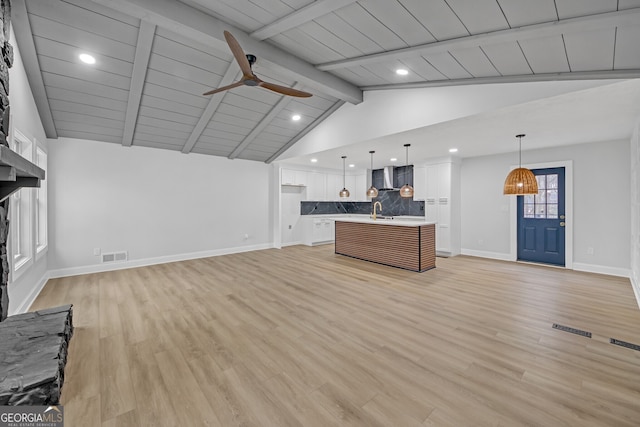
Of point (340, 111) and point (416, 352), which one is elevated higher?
point (340, 111)

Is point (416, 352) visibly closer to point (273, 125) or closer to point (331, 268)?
point (331, 268)

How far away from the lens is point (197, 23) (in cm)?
289

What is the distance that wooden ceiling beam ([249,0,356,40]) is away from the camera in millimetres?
2459

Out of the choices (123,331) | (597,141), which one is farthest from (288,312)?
(597,141)

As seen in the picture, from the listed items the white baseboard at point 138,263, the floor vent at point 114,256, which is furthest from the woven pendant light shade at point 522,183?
the floor vent at point 114,256

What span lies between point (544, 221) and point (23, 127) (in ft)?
28.9

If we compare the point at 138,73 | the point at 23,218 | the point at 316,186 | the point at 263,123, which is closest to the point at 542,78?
the point at 263,123

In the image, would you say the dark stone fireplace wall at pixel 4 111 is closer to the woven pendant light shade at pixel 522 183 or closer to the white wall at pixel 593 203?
the woven pendant light shade at pixel 522 183

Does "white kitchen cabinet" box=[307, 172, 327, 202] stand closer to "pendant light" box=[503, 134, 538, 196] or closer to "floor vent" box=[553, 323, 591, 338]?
"pendant light" box=[503, 134, 538, 196]

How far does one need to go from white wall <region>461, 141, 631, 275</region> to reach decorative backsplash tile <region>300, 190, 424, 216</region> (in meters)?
2.09

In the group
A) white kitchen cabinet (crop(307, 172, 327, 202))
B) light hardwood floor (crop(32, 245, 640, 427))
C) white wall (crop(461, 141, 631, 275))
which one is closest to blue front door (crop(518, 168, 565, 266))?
white wall (crop(461, 141, 631, 275))

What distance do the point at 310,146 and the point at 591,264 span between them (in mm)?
6061

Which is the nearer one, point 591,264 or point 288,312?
point 288,312

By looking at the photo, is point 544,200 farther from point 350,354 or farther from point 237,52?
point 237,52
